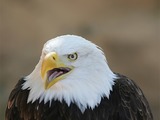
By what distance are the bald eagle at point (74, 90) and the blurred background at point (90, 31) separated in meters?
2.45

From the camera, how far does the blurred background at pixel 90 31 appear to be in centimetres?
535

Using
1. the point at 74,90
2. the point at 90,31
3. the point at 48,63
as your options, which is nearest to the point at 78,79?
the point at 74,90

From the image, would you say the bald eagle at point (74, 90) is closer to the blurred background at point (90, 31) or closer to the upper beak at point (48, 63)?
the upper beak at point (48, 63)

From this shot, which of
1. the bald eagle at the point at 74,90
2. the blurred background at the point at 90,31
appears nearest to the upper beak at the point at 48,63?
the bald eagle at the point at 74,90

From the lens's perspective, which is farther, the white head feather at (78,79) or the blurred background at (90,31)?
the blurred background at (90,31)

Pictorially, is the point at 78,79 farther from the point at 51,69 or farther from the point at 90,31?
the point at 90,31

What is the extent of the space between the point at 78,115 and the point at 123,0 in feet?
9.67

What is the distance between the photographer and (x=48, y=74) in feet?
8.36

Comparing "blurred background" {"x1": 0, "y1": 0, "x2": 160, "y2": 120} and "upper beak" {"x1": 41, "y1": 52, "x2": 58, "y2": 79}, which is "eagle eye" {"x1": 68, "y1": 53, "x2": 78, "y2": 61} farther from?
"blurred background" {"x1": 0, "y1": 0, "x2": 160, "y2": 120}

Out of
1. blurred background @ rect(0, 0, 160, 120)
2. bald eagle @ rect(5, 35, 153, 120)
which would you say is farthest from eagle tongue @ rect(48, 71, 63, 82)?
blurred background @ rect(0, 0, 160, 120)

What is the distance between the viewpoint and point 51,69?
2545 millimetres

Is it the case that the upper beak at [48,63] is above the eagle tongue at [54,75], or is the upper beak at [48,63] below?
above

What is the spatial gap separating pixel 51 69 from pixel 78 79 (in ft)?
0.52

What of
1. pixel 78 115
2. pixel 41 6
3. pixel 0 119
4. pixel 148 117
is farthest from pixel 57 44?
pixel 41 6
